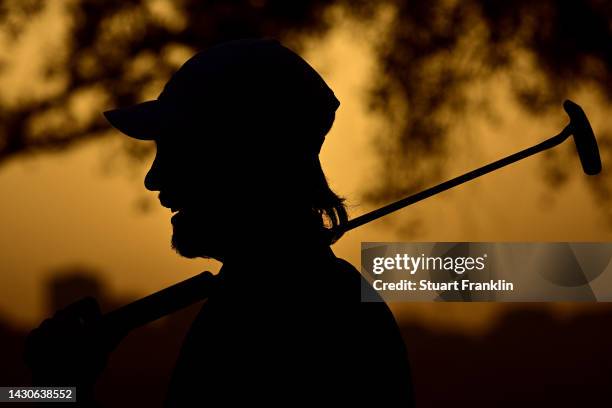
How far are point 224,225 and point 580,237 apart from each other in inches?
92.6

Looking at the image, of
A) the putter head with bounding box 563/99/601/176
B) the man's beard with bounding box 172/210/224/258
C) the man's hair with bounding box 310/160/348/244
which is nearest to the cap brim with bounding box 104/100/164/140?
the man's beard with bounding box 172/210/224/258

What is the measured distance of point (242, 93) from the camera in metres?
1.03

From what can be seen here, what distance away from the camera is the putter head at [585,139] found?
1.75m

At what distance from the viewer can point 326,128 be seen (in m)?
1.11

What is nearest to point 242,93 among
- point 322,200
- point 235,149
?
point 235,149

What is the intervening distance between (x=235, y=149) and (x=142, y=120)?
0.51ft

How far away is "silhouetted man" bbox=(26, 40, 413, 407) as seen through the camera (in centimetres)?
95

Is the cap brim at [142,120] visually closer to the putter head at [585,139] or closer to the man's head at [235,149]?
the man's head at [235,149]

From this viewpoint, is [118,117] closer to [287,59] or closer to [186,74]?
[186,74]

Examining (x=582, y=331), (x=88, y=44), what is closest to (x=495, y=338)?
(x=582, y=331)
